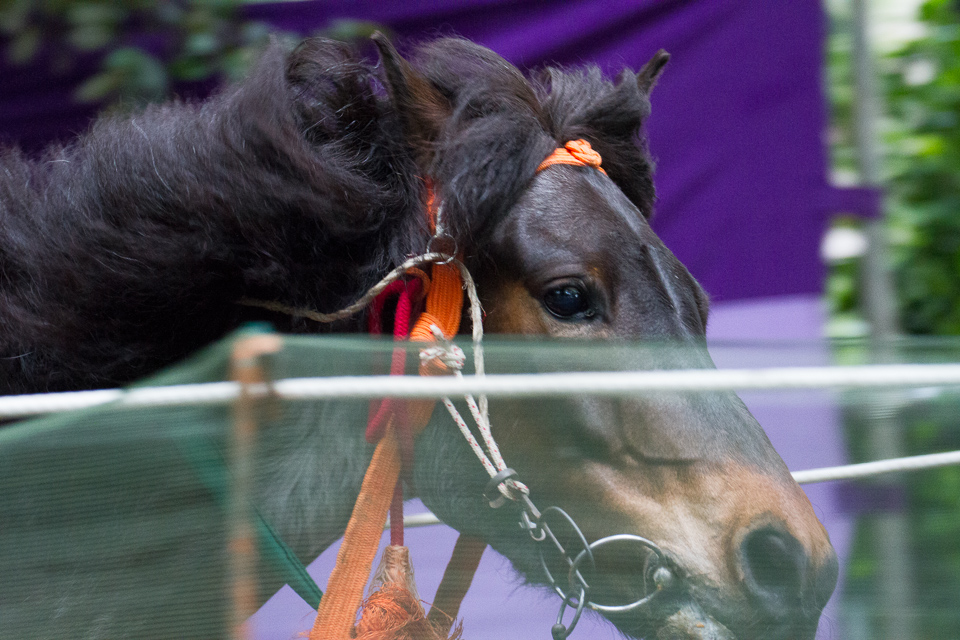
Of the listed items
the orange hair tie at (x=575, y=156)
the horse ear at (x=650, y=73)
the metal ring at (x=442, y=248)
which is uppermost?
the horse ear at (x=650, y=73)

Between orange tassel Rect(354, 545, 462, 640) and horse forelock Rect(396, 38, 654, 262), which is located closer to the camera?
→ orange tassel Rect(354, 545, 462, 640)

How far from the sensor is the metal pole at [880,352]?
0.89 m

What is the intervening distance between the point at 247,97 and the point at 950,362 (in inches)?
45.9

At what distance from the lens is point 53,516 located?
3.48ft

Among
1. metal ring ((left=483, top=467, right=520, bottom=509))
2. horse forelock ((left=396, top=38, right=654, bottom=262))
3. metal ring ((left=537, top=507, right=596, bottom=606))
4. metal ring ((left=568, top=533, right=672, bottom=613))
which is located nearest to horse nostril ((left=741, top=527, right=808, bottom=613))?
metal ring ((left=568, top=533, right=672, bottom=613))

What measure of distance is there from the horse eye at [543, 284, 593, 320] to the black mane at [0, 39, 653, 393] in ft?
0.50

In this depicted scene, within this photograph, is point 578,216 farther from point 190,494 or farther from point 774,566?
point 190,494

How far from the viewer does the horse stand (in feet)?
3.72

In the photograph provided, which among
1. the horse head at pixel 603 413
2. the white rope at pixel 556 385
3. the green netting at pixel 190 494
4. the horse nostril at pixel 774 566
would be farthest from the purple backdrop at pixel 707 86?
the white rope at pixel 556 385

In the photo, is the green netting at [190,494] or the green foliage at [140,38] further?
the green foliage at [140,38]

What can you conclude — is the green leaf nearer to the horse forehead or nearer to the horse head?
the horse head

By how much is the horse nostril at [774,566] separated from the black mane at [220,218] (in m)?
0.62

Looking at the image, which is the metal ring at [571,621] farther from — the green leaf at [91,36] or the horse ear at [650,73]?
the green leaf at [91,36]

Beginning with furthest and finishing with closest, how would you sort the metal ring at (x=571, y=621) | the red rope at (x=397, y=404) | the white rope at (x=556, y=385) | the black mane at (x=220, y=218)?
1. the black mane at (x=220, y=218)
2. the red rope at (x=397, y=404)
3. the metal ring at (x=571, y=621)
4. the white rope at (x=556, y=385)
